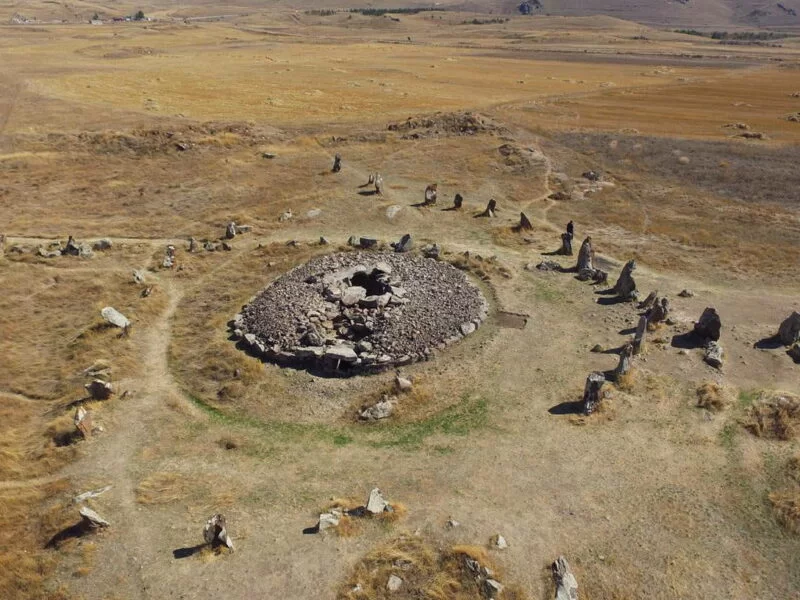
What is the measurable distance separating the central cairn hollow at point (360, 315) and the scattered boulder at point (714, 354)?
12.1 metres

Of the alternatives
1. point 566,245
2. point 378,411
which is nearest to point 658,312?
point 566,245

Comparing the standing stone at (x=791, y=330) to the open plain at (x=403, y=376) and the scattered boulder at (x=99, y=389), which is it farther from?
the scattered boulder at (x=99, y=389)

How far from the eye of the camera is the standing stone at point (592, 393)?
25.9 meters

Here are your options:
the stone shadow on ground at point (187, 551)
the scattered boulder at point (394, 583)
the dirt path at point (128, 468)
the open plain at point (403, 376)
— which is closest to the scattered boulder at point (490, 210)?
the open plain at point (403, 376)

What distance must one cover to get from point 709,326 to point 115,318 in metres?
34.1

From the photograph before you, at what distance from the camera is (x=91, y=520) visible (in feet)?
65.2

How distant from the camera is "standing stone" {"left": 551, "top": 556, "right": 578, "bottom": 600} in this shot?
1762 centimetres

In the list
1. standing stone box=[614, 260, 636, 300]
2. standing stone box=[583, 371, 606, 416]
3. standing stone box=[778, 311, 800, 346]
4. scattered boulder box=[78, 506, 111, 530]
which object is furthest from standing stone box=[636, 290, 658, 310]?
scattered boulder box=[78, 506, 111, 530]

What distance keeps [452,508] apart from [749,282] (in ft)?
99.0

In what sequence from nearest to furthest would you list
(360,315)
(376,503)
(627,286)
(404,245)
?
(376,503)
(360,315)
(627,286)
(404,245)

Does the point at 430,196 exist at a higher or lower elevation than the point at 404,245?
higher

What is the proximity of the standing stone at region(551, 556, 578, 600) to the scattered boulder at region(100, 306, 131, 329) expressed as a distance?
26.9 metres

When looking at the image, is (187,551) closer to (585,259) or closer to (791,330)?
(585,259)

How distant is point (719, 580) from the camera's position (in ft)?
60.2
